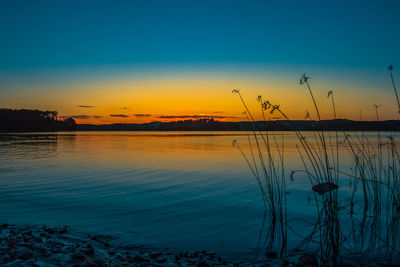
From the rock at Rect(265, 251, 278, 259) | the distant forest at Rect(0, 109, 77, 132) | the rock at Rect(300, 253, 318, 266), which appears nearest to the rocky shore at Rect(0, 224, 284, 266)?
the rock at Rect(265, 251, 278, 259)

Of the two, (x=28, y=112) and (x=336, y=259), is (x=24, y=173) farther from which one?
(x=28, y=112)

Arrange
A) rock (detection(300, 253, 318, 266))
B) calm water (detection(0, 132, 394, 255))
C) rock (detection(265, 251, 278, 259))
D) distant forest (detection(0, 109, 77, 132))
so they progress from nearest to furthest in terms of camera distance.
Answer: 1. rock (detection(300, 253, 318, 266))
2. rock (detection(265, 251, 278, 259))
3. calm water (detection(0, 132, 394, 255))
4. distant forest (detection(0, 109, 77, 132))

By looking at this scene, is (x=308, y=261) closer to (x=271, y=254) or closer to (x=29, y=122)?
(x=271, y=254)

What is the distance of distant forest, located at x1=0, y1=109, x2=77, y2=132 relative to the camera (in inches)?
4828

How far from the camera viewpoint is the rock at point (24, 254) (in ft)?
15.8

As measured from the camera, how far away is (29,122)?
129m

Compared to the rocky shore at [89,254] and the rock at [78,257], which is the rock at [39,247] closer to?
the rocky shore at [89,254]

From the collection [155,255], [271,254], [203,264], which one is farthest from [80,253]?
[271,254]

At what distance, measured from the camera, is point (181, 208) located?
9.19 metres

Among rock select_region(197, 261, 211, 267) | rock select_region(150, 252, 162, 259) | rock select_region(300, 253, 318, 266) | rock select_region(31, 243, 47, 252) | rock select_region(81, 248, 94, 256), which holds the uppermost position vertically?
rock select_region(300, 253, 318, 266)

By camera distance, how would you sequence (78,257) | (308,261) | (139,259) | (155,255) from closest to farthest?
(308,261) < (78,257) < (139,259) < (155,255)

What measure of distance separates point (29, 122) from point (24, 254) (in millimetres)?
144750

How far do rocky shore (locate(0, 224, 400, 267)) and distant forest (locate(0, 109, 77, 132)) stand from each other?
13981cm

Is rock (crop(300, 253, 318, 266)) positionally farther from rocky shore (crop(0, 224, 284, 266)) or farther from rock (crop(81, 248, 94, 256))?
rock (crop(81, 248, 94, 256))
